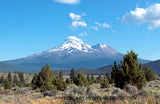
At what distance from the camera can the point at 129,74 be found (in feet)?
62.6

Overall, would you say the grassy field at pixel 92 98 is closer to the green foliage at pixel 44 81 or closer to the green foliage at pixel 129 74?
the green foliage at pixel 129 74

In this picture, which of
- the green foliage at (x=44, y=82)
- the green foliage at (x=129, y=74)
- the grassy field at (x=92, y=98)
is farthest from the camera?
the green foliage at (x=44, y=82)

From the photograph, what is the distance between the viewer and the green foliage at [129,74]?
1909 cm

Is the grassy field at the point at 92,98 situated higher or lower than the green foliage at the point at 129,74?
lower

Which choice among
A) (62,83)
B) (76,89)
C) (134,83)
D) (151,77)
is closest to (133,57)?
(134,83)

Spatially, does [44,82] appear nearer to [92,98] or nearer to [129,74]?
[129,74]

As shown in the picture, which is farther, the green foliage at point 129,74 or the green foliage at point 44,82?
the green foliage at point 44,82

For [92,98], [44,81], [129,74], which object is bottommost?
[92,98]

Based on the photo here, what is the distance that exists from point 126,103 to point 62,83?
27.1 metres

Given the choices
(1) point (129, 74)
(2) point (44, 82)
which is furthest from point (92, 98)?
(2) point (44, 82)

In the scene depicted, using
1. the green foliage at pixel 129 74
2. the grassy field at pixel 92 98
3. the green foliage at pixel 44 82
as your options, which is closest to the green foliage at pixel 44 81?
the green foliage at pixel 44 82

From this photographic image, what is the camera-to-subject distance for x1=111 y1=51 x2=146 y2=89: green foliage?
19094 millimetres

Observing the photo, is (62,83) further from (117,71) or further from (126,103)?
(126,103)

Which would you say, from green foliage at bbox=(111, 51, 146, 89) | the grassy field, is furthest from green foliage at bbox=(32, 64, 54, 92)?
the grassy field
